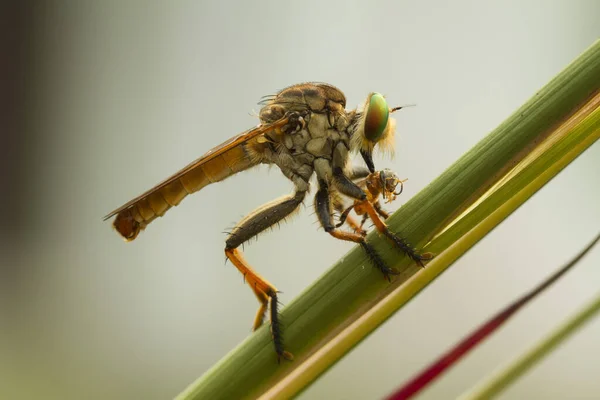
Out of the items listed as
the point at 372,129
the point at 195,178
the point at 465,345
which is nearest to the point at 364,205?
the point at 372,129

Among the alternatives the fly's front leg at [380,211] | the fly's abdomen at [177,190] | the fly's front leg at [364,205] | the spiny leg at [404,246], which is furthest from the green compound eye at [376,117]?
the spiny leg at [404,246]

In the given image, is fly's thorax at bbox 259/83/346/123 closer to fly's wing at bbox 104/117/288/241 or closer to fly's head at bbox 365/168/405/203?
fly's wing at bbox 104/117/288/241

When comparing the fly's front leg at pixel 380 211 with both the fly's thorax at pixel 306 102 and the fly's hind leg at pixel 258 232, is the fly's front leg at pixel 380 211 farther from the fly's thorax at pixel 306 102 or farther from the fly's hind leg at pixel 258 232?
the fly's thorax at pixel 306 102

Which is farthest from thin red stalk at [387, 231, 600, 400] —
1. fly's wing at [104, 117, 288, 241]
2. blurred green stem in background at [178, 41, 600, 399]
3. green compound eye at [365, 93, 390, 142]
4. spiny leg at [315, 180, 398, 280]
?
fly's wing at [104, 117, 288, 241]

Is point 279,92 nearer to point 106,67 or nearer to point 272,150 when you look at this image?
point 272,150

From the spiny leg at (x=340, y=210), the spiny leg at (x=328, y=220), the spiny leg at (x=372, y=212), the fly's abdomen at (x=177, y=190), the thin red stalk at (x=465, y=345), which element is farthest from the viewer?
the fly's abdomen at (x=177, y=190)

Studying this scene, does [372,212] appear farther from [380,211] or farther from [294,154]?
[294,154]

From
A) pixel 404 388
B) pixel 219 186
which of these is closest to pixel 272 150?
pixel 404 388
